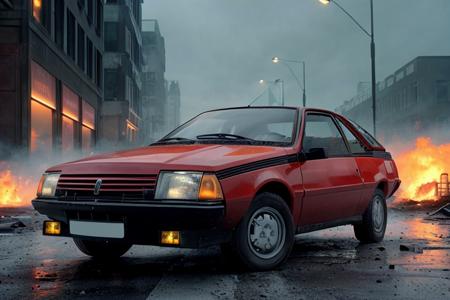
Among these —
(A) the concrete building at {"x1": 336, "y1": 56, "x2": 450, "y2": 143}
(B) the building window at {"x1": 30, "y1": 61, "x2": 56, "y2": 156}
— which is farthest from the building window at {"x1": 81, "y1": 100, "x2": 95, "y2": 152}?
(A) the concrete building at {"x1": 336, "y1": 56, "x2": 450, "y2": 143}

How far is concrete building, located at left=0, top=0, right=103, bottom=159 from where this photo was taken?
18.1 m

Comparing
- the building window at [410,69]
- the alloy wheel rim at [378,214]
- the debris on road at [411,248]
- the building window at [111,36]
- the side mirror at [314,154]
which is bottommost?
the debris on road at [411,248]

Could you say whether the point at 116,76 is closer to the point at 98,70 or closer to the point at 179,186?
the point at 98,70

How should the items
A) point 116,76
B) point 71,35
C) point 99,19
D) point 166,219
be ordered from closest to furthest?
point 166,219
point 71,35
point 99,19
point 116,76

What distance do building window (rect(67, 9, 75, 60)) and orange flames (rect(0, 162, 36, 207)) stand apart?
31.8 feet

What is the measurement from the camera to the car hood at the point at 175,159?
4352 millimetres

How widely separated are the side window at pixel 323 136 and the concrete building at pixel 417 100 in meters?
40.2

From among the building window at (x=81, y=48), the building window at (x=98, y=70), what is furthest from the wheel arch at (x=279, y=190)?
the building window at (x=98, y=70)

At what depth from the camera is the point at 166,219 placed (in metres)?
4.22

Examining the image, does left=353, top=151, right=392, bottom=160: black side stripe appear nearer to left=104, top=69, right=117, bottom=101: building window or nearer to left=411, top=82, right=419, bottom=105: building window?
left=104, top=69, right=117, bottom=101: building window

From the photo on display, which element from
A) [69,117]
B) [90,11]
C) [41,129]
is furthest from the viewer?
[90,11]

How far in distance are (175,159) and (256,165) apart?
0.69 m

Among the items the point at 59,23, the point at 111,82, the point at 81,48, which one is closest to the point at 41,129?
the point at 59,23

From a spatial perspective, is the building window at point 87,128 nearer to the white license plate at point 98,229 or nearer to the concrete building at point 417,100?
the white license plate at point 98,229
